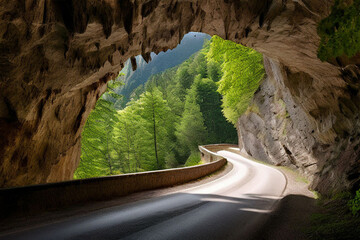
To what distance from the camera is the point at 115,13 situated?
19.7 ft

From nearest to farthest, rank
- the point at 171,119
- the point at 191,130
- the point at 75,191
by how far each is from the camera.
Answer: the point at 75,191 < the point at 191,130 < the point at 171,119

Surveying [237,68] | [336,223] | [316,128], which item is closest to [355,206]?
[336,223]

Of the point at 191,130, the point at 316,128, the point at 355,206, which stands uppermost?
the point at 316,128

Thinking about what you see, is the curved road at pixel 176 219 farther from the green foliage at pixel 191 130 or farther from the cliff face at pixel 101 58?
the green foliage at pixel 191 130

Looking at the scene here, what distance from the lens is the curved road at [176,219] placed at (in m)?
4.93

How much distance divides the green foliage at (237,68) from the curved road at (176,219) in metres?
12.0

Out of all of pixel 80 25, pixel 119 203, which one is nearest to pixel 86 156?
pixel 119 203

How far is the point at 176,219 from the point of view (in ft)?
20.0

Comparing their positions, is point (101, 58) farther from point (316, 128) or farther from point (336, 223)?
point (316, 128)

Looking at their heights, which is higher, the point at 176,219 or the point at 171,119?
the point at 171,119

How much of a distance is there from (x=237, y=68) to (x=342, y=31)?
16.0 m

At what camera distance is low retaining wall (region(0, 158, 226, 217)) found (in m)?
5.63

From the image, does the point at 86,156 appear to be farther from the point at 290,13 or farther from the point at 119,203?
the point at 290,13

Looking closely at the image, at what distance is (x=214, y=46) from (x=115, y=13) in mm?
12584
